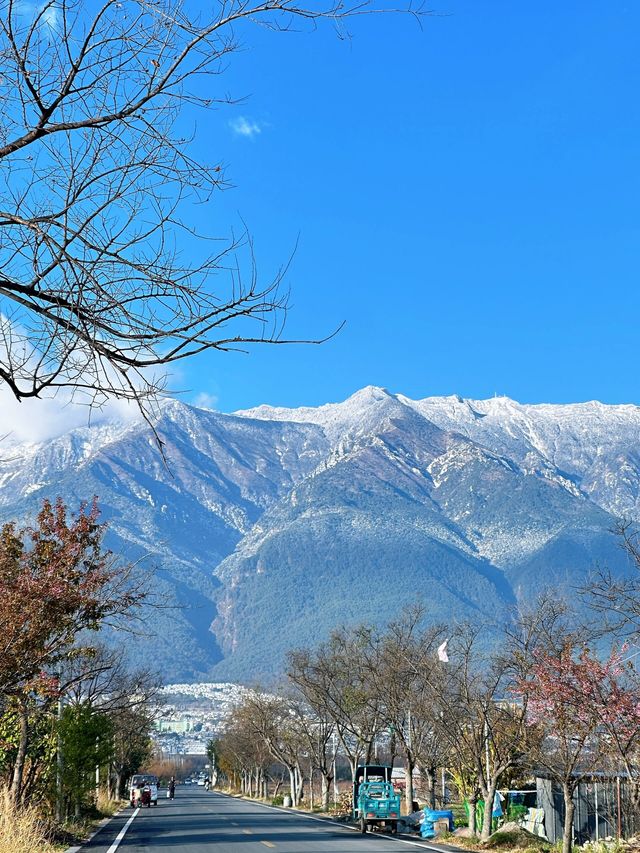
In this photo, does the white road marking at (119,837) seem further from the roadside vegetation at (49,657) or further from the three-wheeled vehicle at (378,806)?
the three-wheeled vehicle at (378,806)

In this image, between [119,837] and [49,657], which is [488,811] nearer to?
[119,837]

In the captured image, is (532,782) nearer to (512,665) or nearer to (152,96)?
(512,665)

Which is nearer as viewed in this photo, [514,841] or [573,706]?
[573,706]

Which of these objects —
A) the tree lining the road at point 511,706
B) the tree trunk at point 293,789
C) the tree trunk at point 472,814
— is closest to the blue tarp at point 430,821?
the tree lining the road at point 511,706

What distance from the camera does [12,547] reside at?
23266 mm

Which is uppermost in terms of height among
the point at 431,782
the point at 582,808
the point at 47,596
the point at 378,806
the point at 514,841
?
the point at 47,596

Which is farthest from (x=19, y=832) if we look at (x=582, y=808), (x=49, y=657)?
(x=582, y=808)

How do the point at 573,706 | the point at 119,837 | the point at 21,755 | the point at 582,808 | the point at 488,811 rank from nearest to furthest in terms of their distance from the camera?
the point at 573,706, the point at 21,755, the point at 488,811, the point at 119,837, the point at 582,808

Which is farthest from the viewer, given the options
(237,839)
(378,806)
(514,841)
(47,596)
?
(378,806)

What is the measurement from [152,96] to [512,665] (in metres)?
23.4

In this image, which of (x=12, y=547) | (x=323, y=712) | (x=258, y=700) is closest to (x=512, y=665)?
(x=12, y=547)

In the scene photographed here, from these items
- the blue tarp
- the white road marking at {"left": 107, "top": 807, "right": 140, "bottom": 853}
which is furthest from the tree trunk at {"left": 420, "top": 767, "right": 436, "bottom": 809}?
the white road marking at {"left": 107, "top": 807, "right": 140, "bottom": 853}

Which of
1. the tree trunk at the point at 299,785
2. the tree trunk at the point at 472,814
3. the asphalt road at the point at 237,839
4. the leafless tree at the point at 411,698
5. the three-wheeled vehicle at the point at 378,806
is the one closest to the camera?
the asphalt road at the point at 237,839

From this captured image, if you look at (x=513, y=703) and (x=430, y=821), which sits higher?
(x=513, y=703)
